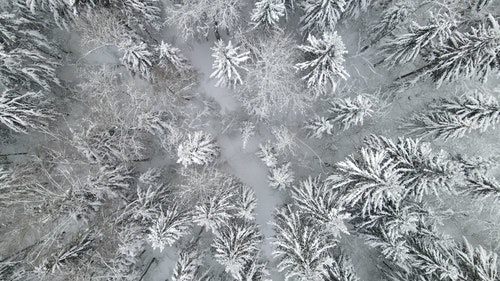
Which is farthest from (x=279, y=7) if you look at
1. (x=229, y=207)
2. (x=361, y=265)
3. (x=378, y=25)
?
(x=361, y=265)

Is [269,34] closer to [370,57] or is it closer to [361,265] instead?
[370,57]

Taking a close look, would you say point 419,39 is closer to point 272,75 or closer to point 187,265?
point 272,75

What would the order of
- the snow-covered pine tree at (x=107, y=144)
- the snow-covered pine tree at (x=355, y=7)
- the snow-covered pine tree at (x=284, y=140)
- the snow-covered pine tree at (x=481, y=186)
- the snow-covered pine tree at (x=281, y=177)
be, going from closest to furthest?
1. the snow-covered pine tree at (x=481, y=186)
2. the snow-covered pine tree at (x=107, y=144)
3. the snow-covered pine tree at (x=355, y=7)
4. the snow-covered pine tree at (x=281, y=177)
5. the snow-covered pine tree at (x=284, y=140)

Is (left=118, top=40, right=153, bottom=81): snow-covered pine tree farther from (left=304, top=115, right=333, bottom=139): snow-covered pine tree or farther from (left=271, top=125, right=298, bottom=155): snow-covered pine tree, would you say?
(left=304, top=115, right=333, bottom=139): snow-covered pine tree

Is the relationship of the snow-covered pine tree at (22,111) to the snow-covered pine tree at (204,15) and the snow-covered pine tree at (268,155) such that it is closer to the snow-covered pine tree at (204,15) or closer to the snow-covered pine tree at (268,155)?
the snow-covered pine tree at (204,15)

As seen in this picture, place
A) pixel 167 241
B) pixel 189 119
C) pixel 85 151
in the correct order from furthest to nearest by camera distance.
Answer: pixel 189 119 < pixel 85 151 < pixel 167 241

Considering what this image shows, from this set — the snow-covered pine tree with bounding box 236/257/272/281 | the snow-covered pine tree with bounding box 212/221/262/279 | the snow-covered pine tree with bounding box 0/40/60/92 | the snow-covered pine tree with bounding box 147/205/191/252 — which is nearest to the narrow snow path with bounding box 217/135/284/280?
the snow-covered pine tree with bounding box 212/221/262/279

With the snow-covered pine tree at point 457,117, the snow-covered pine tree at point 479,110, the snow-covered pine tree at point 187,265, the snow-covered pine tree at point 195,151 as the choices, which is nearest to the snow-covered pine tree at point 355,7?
the snow-covered pine tree at point 457,117
